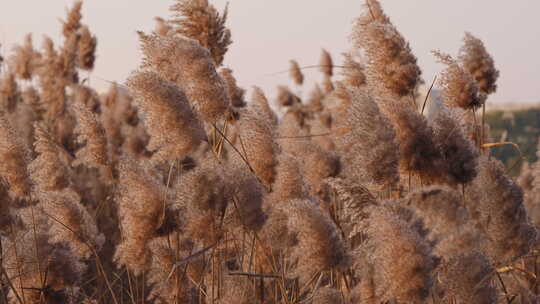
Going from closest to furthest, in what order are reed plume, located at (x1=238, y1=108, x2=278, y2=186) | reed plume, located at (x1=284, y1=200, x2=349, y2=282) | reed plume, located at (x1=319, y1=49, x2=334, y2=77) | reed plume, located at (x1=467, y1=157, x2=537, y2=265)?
reed plume, located at (x1=284, y1=200, x2=349, y2=282) < reed plume, located at (x1=467, y1=157, x2=537, y2=265) < reed plume, located at (x1=238, y1=108, x2=278, y2=186) < reed plume, located at (x1=319, y1=49, x2=334, y2=77)

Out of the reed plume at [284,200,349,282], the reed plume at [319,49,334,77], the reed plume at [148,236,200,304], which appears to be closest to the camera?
the reed plume at [284,200,349,282]

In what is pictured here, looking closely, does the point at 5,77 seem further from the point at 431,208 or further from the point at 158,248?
the point at 431,208

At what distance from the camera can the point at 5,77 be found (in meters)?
8.87

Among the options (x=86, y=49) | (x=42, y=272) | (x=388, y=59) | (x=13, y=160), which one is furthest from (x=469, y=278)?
(x=86, y=49)

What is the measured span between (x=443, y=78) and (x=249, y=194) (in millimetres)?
856

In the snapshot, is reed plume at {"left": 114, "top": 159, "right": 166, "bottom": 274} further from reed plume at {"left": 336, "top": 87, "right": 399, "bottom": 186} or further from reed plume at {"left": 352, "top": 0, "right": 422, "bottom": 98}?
reed plume at {"left": 352, "top": 0, "right": 422, "bottom": 98}

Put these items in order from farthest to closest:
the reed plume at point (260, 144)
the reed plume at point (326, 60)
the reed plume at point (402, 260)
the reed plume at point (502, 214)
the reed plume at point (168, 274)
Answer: the reed plume at point (326, 60) → the reed plume at point (260, 144) → the reed plume at point (168, 274) → the reed plume at point (502, 214) → the reed plume at point (402, 260)

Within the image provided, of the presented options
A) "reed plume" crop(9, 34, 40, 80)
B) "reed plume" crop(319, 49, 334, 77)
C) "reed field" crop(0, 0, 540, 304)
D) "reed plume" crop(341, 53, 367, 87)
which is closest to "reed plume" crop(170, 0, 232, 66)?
"reed field" crop(0, 0, 540, 304)

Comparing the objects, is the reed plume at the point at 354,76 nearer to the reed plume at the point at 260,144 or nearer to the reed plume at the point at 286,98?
the reed plume at the point at 260,144

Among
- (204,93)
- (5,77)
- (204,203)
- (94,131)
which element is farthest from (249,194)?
(5,77)

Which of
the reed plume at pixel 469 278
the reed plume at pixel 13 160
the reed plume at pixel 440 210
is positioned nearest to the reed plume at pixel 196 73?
the reed plume at pixel 13 160

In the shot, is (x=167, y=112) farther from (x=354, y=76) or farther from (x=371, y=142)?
(x=354, y=76)

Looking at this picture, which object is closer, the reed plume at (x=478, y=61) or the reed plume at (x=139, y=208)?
the reed plume at (x=139, y=208)

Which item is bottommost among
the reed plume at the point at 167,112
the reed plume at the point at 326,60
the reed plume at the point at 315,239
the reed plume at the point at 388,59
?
the reed plume at the point at 315,239
